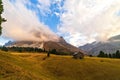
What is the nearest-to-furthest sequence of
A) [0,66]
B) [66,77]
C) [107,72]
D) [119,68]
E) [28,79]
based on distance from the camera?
1. [28,79]
2. [0,66]
3. [66,77]
4. [107,72]
5. [119,68]

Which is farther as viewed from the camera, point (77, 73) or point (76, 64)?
point (76, 64)

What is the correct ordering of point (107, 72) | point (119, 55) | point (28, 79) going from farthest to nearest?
point (119, 55)
point (107, 72)
point (28, 79)

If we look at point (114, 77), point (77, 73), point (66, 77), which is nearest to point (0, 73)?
point (66, 77)

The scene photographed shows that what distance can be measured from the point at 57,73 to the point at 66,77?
544cm

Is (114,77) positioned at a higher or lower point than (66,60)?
lower

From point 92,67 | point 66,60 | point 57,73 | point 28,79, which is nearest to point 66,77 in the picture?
point 57,73

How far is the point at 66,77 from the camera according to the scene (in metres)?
83.5

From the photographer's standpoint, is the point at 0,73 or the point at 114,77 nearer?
the point at 0,73

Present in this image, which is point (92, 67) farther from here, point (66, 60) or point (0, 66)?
point (0, 66)

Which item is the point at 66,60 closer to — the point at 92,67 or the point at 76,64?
the point at 76,64

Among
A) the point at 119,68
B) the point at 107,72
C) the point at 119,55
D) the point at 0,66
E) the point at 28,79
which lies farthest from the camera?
the point at 119,55

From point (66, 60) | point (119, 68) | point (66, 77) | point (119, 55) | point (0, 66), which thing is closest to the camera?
point (0, 66)

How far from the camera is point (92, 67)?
→ 311 feet

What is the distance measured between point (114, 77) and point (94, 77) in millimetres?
7354
